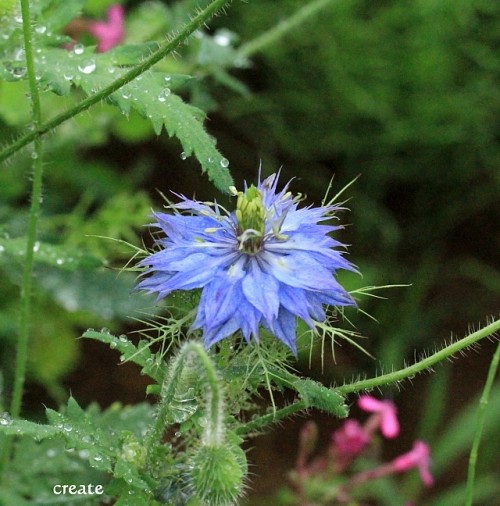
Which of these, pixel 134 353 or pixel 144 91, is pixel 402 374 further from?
pixel 144 91

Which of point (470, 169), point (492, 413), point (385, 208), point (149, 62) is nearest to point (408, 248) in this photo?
point (385, 208)

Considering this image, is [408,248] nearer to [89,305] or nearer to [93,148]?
[93,148]

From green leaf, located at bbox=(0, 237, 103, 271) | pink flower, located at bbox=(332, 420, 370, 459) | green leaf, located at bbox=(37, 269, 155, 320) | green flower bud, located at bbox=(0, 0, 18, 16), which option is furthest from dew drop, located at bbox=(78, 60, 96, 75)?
pink flower, located at bbox=(332, 420, 370, 459)

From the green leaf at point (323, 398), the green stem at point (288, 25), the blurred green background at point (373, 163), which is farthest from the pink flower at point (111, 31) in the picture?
the green leaf at point (323, 398)

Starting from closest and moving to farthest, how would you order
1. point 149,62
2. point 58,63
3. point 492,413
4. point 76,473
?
point 149,62 < point 58,63 < point 76,473 < point 492,413

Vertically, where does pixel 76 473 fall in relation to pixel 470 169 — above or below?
below

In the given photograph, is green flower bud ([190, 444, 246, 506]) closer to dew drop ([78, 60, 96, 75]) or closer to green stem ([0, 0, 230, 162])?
green stem ([0, 0, 230, 162])

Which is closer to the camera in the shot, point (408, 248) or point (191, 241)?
point (191, 241)
